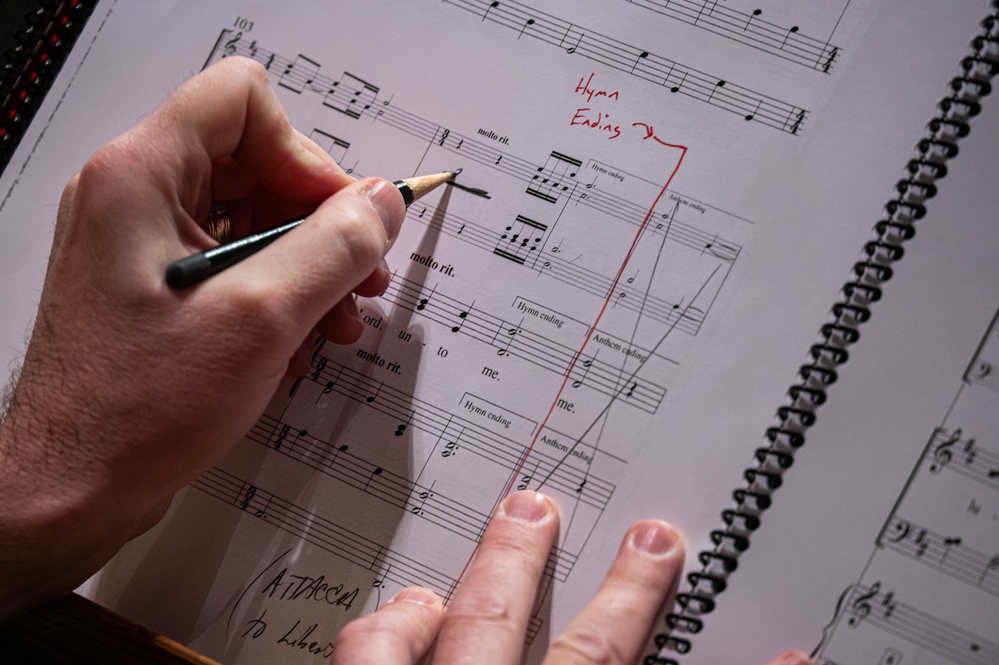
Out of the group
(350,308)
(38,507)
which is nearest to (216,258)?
(350,308)

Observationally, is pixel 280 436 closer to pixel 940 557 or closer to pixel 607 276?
pixel 607 276

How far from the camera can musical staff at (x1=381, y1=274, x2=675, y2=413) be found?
2.42 feet

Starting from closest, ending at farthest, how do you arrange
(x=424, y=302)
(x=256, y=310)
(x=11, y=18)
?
(x=256, y=310) → (x=424, y=302) → (x=11, y=18)

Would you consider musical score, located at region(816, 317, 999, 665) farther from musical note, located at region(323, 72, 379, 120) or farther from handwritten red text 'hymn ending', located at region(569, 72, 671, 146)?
musical note, located at region(323, 72, 379, 120)

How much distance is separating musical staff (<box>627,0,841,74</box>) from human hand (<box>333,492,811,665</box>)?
1.72 feet

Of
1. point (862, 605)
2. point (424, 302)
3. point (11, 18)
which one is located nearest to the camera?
point (862, 605)

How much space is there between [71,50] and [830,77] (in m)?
0.92

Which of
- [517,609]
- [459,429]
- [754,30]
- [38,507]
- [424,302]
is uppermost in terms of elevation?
[754,30]

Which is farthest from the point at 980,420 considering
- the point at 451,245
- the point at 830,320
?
the point at 451,245

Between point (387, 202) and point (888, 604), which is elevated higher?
point (387, 202)

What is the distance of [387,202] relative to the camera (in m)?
0.68

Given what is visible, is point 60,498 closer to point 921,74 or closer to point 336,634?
point 336,634

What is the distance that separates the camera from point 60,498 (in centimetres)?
64

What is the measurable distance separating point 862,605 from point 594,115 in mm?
585
